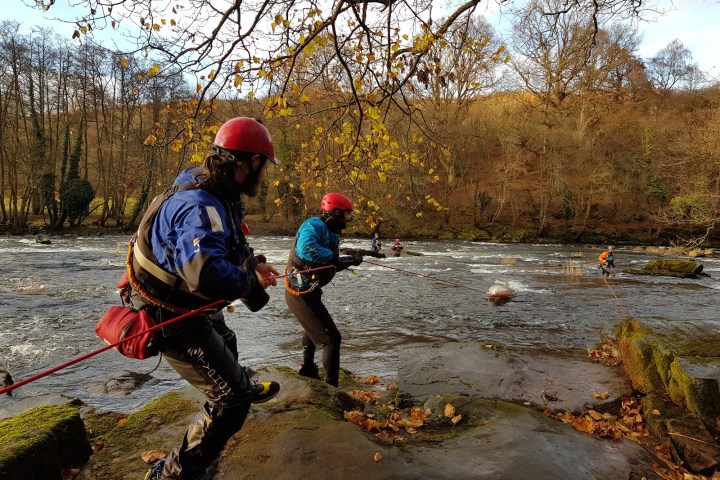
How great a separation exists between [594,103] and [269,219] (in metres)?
32.3

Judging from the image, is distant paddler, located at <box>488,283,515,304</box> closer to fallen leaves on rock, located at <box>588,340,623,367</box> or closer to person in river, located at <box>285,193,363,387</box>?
fallen leaves on rock, located at <box>588,340,623,367</box>

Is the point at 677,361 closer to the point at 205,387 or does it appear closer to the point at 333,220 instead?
the point at 333,220

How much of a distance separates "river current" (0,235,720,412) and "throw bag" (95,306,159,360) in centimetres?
296

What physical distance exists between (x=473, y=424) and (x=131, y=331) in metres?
3.38

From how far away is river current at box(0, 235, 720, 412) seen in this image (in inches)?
333

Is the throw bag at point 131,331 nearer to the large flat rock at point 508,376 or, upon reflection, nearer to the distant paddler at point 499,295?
the large flat rock at point 508,376

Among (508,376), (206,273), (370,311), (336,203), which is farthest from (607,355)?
(206,273)

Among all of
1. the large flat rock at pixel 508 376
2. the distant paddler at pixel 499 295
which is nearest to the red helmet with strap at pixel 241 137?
the large flat rock at pixel 508 376

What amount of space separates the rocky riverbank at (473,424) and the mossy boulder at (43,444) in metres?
0.08

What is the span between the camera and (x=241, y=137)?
3.15m

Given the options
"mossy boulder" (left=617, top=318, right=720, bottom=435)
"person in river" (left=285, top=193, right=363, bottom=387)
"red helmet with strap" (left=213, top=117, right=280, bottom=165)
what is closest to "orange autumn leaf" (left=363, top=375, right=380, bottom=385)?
"person in river" (left=285, top=193, right=363, bottom=387)

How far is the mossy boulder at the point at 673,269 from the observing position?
21.0m

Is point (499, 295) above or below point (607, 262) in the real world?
below

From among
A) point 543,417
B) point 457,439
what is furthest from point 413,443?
point 543,417
